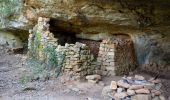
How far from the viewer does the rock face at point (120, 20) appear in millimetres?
7766

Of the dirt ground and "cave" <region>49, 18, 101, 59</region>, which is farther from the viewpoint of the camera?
"cave" <region>49, 18, 101, 59</region>

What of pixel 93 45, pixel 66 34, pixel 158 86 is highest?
pixel 66 34

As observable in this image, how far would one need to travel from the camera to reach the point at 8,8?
993cm

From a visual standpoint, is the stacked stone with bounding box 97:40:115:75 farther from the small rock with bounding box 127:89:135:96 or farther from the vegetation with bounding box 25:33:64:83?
the small rock with bounding box 127:89:135:96

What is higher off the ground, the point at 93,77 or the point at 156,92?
the point at 93,77

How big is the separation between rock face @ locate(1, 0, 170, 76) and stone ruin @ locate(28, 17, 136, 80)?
1.12ft

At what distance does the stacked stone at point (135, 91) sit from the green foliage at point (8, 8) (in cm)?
417

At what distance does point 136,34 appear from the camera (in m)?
8.82

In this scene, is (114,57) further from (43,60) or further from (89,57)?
(43,60)

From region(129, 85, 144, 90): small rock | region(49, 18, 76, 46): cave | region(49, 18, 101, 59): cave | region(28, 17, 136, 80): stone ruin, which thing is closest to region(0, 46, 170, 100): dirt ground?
region(28, 17, 136, 80): stone ruin

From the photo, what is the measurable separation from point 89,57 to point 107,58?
44cm

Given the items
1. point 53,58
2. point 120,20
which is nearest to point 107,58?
point 120,20

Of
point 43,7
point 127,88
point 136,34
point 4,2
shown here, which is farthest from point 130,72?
point 4,2

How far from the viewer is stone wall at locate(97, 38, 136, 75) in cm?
808
